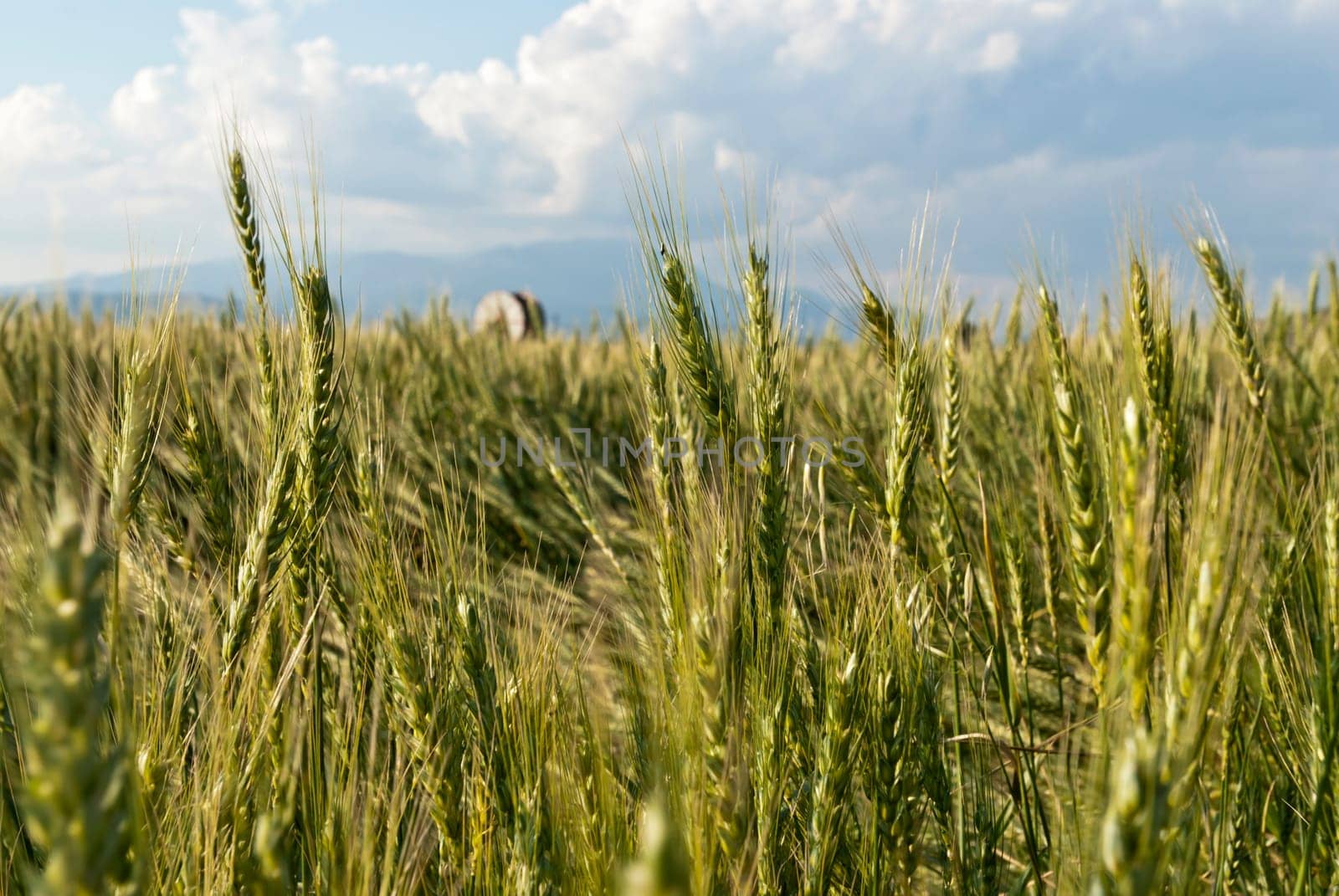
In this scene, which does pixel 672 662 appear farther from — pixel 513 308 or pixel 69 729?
pixel 513 308

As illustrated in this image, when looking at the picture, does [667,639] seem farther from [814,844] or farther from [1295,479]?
[1295,479]

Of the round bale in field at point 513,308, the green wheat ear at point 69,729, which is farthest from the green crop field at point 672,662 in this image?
the round bale in field at point 513,308

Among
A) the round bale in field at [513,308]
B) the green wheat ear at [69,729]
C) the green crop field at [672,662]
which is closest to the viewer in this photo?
the green wheat ear at [69,729]

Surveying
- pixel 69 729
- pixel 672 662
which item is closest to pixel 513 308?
pixel 672 662

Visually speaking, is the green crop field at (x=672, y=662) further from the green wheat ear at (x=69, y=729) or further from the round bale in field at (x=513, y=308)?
the round bale in field at (x=513, y=308)

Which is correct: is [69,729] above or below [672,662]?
above

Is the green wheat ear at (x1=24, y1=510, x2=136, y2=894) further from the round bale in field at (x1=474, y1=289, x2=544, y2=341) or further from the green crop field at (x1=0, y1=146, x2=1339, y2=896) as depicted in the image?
the round bale in field at (x1=474, y1=289, x2=544, y2=341)

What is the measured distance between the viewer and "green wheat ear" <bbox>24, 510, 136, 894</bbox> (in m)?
0.38

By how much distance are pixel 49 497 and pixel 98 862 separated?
3423 mm

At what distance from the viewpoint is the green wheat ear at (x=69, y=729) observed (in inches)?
14.8

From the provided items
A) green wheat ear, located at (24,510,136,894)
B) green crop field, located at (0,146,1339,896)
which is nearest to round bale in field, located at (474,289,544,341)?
green crop field, located at (0,146,1339,896)

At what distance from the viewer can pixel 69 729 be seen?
1.26 ft

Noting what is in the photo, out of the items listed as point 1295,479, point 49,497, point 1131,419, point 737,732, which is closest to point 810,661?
point 737,732

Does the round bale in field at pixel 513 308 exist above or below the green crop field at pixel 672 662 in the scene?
above
